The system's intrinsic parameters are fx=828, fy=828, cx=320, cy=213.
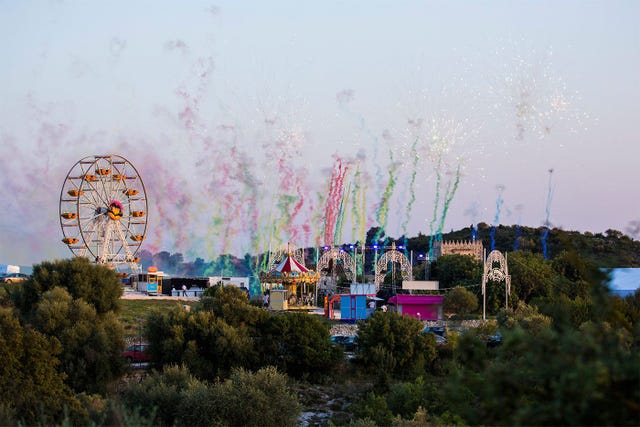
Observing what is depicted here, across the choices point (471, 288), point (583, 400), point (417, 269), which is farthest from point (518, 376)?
point (417, 269)

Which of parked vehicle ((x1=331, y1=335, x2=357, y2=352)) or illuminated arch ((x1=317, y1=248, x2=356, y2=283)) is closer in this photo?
parked vehicle ((x1=331, y1=335, x2=357, y2=352))

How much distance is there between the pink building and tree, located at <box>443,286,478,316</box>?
837mm

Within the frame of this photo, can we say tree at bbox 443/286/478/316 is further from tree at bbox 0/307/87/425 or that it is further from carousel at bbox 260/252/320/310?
tree at bbox 0/307/87/425

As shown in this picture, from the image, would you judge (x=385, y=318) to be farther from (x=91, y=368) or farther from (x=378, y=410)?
(x=91, y=368)

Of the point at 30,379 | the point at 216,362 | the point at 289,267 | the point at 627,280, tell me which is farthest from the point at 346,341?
the point at 627,280

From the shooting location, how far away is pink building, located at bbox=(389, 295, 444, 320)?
181 ft

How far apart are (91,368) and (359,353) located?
494 inches

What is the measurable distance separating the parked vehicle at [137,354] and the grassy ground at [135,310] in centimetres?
211

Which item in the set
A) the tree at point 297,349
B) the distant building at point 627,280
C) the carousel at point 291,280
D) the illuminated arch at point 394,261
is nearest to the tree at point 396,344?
the tree at point 297,349

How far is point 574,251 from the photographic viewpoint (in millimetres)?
8469

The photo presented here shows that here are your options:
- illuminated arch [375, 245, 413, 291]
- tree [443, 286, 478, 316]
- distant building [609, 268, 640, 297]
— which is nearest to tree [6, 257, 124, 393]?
tree [443, 286, 478, 316]

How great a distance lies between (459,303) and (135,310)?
74.4ft

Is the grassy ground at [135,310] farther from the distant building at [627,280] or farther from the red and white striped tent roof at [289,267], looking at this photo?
the distant building at [627,280]

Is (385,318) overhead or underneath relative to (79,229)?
underneath
